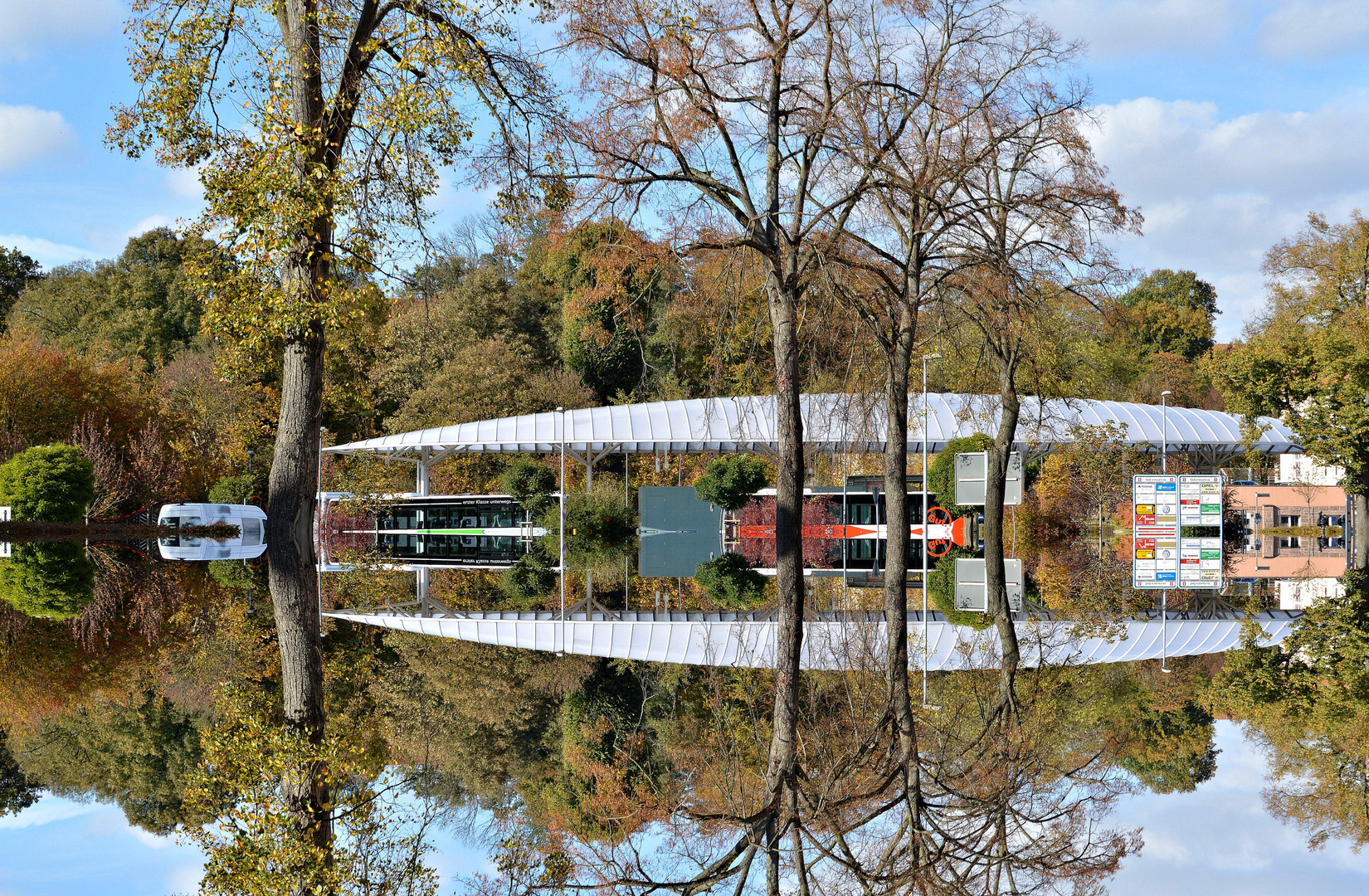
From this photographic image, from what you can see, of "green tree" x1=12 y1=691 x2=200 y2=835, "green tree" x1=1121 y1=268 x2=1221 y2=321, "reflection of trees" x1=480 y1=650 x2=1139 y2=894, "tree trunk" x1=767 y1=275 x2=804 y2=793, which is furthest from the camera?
"green tree" x1=1121 y1=268 x2=1221 y2=321

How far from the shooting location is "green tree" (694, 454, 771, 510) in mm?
24656

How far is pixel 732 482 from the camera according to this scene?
2455 cm

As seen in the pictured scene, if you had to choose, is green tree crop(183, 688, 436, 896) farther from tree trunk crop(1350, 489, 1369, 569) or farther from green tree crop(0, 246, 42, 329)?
green tree crop(0, 246, 42, 329)

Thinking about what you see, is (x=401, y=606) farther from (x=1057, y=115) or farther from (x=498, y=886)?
(x=1057, y=115)

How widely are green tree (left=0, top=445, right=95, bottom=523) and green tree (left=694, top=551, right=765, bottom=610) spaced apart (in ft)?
54.7

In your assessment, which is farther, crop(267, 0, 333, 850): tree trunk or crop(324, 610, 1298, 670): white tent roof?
crop(324, 610, 1298, 670): white tent roof

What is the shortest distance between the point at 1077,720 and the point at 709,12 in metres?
9.94

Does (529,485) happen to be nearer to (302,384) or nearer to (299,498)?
(299,498)

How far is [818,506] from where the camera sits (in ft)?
88.5

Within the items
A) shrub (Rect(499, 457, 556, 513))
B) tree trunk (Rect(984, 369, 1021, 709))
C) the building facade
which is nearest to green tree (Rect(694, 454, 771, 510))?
shrub (Rect(499, 457, 556, 513))

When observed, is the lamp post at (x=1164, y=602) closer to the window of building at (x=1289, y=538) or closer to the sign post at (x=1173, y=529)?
the sign post at (x=1173, y=529)

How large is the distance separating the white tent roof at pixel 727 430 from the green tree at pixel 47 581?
6632 millimetres

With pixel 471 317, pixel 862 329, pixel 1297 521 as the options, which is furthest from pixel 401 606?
pixel 1297 521

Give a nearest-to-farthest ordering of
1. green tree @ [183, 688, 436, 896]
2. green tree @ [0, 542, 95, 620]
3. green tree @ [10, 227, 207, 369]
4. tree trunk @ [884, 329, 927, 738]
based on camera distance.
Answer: green tree @ [183, 688, 436, 896], green tree @ [0, 542, 95, 620], tree trunk @ [884, 329, 927, 738], green tree @ [10, 227, 207, 369]
